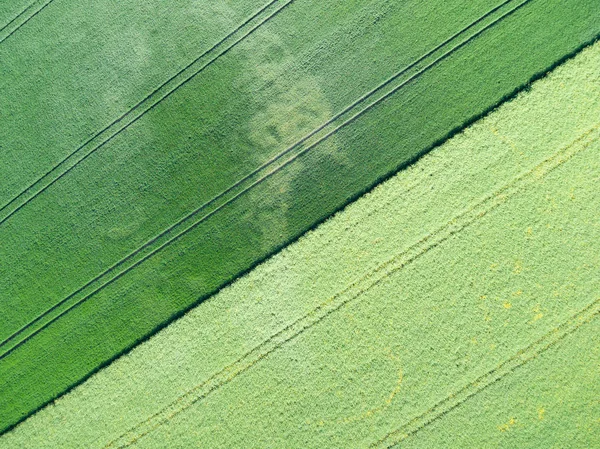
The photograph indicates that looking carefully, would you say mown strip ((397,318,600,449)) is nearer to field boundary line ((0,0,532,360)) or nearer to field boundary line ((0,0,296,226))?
field boundary line ((0,0,532,360))

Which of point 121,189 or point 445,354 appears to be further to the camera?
point 121,189

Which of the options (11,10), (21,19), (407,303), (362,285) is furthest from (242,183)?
(11,10)

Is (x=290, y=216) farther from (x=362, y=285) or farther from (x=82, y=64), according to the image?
(x=82, y=64)

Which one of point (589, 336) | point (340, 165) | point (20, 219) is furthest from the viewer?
point (20, 219)

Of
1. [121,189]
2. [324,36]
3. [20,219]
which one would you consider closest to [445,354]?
[324,36]

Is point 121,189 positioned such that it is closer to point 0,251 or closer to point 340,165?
point 0,251

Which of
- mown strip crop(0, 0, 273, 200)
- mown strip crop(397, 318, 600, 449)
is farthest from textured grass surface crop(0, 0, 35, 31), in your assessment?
mown strip crop(397, 318, 600, 449)
